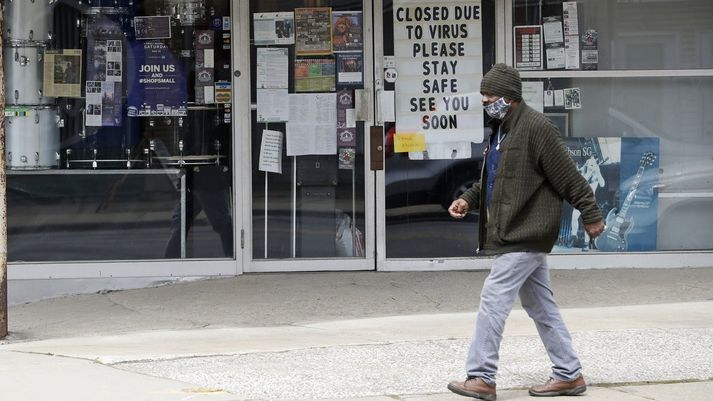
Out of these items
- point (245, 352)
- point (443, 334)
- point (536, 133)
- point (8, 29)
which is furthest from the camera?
point (8, 29)

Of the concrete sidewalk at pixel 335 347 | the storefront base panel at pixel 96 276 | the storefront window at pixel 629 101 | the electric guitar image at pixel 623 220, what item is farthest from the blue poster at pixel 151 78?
the electric guitar image at pixel 623 220

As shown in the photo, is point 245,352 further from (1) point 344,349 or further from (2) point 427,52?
(2) point 427,52

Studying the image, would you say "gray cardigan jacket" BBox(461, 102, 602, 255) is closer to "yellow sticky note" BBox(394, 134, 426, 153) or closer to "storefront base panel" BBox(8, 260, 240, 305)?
"yellow sticky note" BBox(394, 134, 426, 153)

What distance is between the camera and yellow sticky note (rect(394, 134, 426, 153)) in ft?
33.8

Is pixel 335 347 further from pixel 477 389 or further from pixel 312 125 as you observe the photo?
pixel 312 125

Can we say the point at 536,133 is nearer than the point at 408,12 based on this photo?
Yes

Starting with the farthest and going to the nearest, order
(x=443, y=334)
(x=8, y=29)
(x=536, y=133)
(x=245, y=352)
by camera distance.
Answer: (x=8, y=29) < (x=443, y=334) < (x=245, y=352) < (x=536, y=133)

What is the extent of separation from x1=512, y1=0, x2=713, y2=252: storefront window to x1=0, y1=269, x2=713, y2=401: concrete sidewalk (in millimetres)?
777

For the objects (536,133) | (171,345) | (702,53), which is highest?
(702,53)

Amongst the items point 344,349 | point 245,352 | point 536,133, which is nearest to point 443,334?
point 344,349

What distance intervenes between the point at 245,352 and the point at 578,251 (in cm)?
442

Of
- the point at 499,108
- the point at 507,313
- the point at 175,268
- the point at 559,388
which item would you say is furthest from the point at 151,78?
the point at 559,388

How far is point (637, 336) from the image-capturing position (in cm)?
755

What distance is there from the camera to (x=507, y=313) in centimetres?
588
